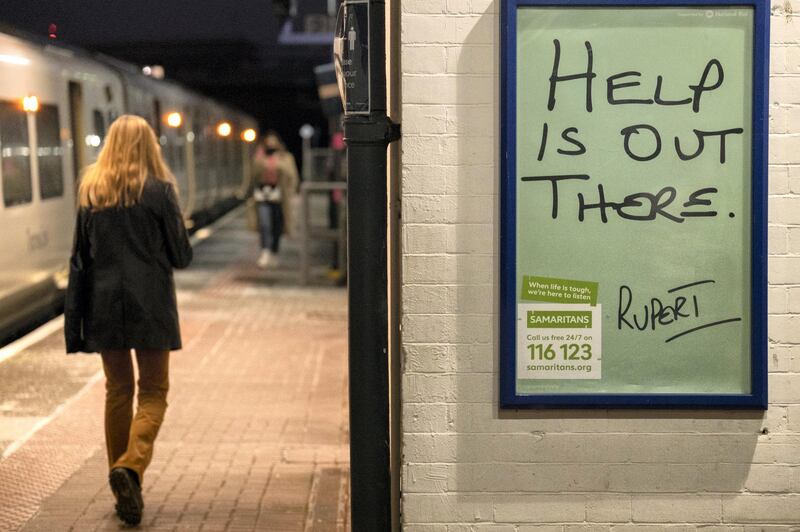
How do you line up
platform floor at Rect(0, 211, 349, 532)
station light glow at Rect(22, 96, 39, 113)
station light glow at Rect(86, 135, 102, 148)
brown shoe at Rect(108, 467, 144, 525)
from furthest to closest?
station light glow at Rect(86, 135, 102, 148) → station light glow at Rect(22, 96, 39, 113) → platform floor at Rect(0, 211, 349, 532) → brown shoe at Rect(108, 467, 144, 525)

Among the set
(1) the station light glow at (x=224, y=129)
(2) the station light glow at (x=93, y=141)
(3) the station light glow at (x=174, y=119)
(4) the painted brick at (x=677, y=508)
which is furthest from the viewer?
(1) the station light glow at (x=224, y=129)

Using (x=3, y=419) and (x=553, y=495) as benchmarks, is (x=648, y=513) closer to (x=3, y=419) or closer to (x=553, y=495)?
(x=553, y=495)

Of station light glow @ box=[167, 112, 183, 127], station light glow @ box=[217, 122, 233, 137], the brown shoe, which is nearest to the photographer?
the brown shoe

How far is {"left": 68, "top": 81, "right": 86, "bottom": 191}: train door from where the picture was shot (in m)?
14.4

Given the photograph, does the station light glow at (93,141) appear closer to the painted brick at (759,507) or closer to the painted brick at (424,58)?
the painted brick at (424,58)

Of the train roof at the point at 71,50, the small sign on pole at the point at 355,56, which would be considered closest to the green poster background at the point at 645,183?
the small sign on pole at the point at 355,56

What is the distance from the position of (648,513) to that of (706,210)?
1167mm

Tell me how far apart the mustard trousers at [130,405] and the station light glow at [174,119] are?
18.1 meters

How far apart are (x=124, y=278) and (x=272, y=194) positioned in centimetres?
1212

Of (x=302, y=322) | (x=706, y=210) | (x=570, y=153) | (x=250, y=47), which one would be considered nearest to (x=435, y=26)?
(x=570, y=153)

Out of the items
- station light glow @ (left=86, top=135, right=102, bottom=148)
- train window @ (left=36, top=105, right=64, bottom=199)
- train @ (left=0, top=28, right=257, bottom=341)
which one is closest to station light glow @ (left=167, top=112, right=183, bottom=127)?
train @ (left=0, top=28, right=257, bottom=341)

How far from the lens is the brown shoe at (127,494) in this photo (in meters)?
5.61

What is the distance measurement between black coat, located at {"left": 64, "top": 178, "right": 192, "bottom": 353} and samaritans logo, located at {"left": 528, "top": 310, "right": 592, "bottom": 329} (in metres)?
1.88

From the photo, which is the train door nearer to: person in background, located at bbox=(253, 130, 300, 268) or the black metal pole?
person in background, located at bbox=(253, 130, 300, 268)
